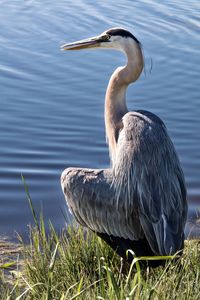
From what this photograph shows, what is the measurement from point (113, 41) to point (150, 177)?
4.33 feet

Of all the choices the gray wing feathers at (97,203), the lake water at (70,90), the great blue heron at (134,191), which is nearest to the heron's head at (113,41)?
the great blue heron at (134,191)

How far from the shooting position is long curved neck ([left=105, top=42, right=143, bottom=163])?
5.43m

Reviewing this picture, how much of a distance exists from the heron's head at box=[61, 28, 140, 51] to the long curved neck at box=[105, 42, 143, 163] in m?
0.03

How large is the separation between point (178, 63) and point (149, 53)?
1.43 feet

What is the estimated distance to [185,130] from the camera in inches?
302

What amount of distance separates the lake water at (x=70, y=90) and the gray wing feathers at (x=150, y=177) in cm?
101

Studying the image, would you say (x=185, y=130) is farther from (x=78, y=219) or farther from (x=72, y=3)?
(x=72, y=3)

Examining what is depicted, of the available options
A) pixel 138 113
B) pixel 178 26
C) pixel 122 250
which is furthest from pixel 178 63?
pixel 122 250

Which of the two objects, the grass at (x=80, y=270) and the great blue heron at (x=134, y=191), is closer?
the grass at (x=80, y=270)

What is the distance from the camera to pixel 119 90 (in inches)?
218

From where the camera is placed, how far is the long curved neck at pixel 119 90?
543 cm

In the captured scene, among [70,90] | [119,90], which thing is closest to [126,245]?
[119,90]

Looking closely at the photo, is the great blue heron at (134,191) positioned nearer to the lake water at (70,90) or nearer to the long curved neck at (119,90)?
the long curved neck at (119,90)

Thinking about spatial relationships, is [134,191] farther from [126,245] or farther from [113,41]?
[113,41]
